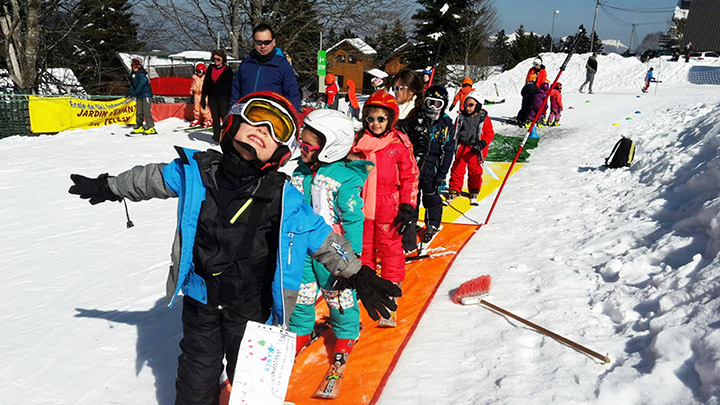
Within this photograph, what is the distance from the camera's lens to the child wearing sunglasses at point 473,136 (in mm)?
7211

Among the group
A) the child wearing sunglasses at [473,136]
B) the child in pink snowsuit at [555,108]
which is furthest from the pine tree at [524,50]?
the child wearing sunglasses at [473,136]

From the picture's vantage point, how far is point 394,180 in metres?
4.06

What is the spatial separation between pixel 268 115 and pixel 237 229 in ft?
1.78

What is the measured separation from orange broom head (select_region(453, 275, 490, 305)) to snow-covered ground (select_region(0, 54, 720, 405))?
0.09 metres

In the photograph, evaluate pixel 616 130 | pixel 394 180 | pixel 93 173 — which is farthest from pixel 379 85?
pixel 394 180

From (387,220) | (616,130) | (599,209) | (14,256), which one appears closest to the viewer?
(387,220)

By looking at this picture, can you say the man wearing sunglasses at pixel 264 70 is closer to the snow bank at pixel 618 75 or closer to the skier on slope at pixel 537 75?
the skier on slope at pixel 537 75

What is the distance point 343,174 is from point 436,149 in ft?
8.35

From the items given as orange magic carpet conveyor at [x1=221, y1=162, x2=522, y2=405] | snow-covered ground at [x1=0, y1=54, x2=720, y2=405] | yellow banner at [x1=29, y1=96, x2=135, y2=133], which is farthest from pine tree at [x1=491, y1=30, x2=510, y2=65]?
orange magic carpet conveyor at [x1=221, y1=162, x2=522, y2=405]

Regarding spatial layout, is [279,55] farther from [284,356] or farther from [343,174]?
[284,356]

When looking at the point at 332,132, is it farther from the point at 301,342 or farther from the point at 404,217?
the point at 301,342

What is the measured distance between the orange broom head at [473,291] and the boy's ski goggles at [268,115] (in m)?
2.37

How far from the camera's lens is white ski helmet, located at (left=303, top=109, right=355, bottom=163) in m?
3.13

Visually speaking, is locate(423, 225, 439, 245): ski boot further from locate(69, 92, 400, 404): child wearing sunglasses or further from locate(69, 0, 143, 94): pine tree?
locate(69, 0, 143, 94): pine tree
